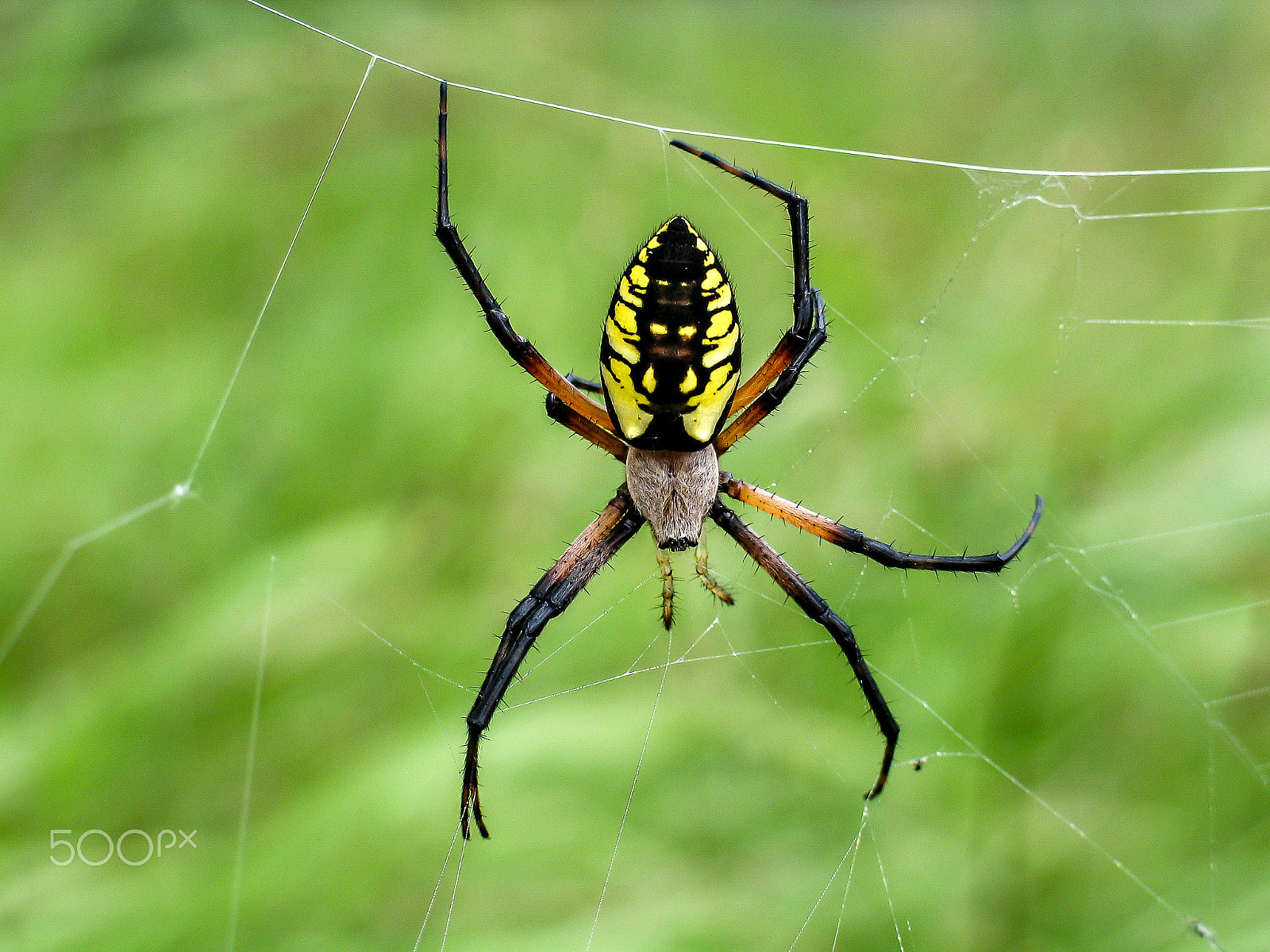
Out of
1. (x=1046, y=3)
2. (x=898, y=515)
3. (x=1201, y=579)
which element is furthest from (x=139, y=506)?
(x=1046, y=3)

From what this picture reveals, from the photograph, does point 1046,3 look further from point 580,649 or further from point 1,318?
point 1,318

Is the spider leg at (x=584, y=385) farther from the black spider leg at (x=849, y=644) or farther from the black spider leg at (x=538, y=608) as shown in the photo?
the black spider leg at (x=849, y=644)

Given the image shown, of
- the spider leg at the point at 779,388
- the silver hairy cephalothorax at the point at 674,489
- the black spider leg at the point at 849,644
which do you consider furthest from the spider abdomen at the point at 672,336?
the black spider leg at the point at 849,644

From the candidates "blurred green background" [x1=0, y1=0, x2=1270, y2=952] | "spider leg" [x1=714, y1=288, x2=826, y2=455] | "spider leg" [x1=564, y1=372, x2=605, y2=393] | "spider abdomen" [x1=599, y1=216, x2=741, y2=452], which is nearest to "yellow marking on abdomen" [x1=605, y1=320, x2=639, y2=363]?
"spider abdomen" [x1=599, y1=216, x2=741, y2=452]

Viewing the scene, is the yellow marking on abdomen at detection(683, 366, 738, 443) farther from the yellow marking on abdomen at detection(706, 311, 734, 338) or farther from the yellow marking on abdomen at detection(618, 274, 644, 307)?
the yellow marking on abdomen at detection(618, 274, 644, 307)

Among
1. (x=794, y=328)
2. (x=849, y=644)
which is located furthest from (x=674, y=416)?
(x=849, y=644)
